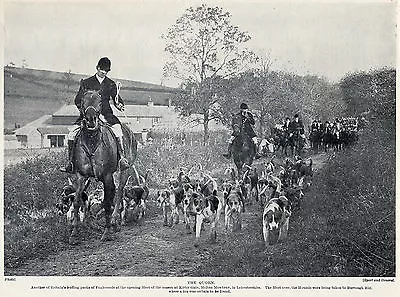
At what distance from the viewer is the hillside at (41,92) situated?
3.30 metres

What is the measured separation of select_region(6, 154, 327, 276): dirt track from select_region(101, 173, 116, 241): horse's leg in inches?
1.4

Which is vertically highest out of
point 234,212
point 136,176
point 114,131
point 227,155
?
point 114,131

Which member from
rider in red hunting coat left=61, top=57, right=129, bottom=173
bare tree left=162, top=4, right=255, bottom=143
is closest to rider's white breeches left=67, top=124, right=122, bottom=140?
rider in red hunting coat left=61, top=57, right=129, bottom=173

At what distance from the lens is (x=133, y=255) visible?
3303 mm

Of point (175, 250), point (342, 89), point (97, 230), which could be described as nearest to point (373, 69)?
point (342, 89)

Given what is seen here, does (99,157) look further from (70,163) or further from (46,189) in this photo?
(46,189)

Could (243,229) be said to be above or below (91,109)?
below

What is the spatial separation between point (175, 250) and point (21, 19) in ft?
4.73

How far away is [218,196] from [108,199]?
572mm

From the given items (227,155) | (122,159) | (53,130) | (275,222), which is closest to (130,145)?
(122,159)

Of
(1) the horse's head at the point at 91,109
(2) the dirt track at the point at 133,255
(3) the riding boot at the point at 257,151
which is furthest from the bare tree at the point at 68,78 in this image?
(3) the riding boot at the point at 257,151

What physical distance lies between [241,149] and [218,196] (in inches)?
10.7

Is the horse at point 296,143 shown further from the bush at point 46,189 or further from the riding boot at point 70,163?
the riding boot at point 70,163

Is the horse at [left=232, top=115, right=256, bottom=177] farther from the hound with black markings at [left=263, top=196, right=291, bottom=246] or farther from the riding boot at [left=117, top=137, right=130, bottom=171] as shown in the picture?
the riding boot at [left=117, top=137, right=130, bottom=171]
